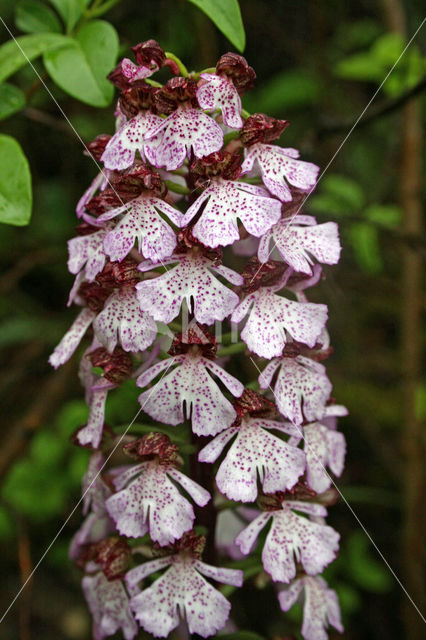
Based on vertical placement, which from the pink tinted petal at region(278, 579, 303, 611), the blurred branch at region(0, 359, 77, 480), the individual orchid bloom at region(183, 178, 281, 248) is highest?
the individual orchid bloom at region(183, 178, 281, 248)

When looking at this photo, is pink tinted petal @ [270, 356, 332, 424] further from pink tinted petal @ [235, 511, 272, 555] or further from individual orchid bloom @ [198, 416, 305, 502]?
pink tinted petal @ [235, 511, 272, 555]

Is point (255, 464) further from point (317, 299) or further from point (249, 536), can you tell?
point (317, 299)

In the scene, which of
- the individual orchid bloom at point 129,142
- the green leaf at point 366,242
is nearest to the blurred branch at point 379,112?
the green leaf at point 366,242

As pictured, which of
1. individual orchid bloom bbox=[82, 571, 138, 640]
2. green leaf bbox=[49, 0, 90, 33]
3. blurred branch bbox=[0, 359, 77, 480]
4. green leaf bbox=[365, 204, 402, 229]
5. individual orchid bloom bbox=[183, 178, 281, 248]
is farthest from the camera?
green leaf bbox=[365, 204, 402, 229]

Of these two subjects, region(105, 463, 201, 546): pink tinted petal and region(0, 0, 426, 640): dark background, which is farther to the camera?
region(0, 0, 426, 640): dark background

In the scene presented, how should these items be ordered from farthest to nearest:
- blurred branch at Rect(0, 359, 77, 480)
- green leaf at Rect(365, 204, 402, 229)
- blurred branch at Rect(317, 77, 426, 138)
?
green leaf at Rect(365, 204, 402, 229) → blurred branch at Rect(0, 359, 77, 480) → blurred branch at Rect(317, 77, 426, 138)

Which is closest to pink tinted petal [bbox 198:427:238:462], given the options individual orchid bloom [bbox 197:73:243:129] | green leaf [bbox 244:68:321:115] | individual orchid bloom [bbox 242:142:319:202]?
individual orchid bloom [bbox 242:142:319:202]

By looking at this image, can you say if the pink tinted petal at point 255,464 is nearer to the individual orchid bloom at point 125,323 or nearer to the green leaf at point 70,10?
the individual orchid bloom at point 125,323

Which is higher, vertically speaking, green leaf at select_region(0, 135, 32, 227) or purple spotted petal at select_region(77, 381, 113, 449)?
green leaf at select_region(0, 135, 32, 227)

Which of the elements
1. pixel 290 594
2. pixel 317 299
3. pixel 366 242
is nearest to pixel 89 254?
pixel 290 594
